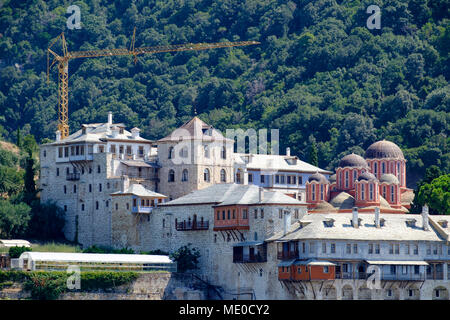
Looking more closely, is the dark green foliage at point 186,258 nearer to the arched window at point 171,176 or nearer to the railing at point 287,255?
the railing at point 287,255

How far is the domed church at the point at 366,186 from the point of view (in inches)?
5595

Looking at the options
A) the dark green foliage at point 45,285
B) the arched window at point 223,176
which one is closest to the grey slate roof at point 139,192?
the arched window at point 223,176

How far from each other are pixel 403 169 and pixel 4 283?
4883 cm

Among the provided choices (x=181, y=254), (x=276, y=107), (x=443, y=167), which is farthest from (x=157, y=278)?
(x=276, y=107)

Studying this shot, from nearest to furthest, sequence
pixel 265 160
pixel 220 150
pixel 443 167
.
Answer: pixel 220 150 → pixel 265 160 → pixel 443 167

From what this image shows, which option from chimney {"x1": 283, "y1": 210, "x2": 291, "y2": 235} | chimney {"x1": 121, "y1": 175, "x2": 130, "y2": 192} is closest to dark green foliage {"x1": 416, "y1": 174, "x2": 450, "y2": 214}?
chimney {"x1": 283, "y1": 210, "x2": 291, "y2": 235}

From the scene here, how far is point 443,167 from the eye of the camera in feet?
566

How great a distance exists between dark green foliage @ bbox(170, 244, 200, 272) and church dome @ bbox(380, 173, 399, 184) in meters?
25.8

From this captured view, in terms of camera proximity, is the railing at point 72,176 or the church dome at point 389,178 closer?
the railing at point 72,176

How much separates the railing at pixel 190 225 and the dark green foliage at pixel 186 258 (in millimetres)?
1846

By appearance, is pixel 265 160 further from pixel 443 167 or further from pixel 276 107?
pixel 276 107

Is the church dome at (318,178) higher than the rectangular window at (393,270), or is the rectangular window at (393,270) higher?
the church dome at (318,178)

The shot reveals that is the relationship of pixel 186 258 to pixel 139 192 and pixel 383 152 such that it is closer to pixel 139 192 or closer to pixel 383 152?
pixel 139 192
